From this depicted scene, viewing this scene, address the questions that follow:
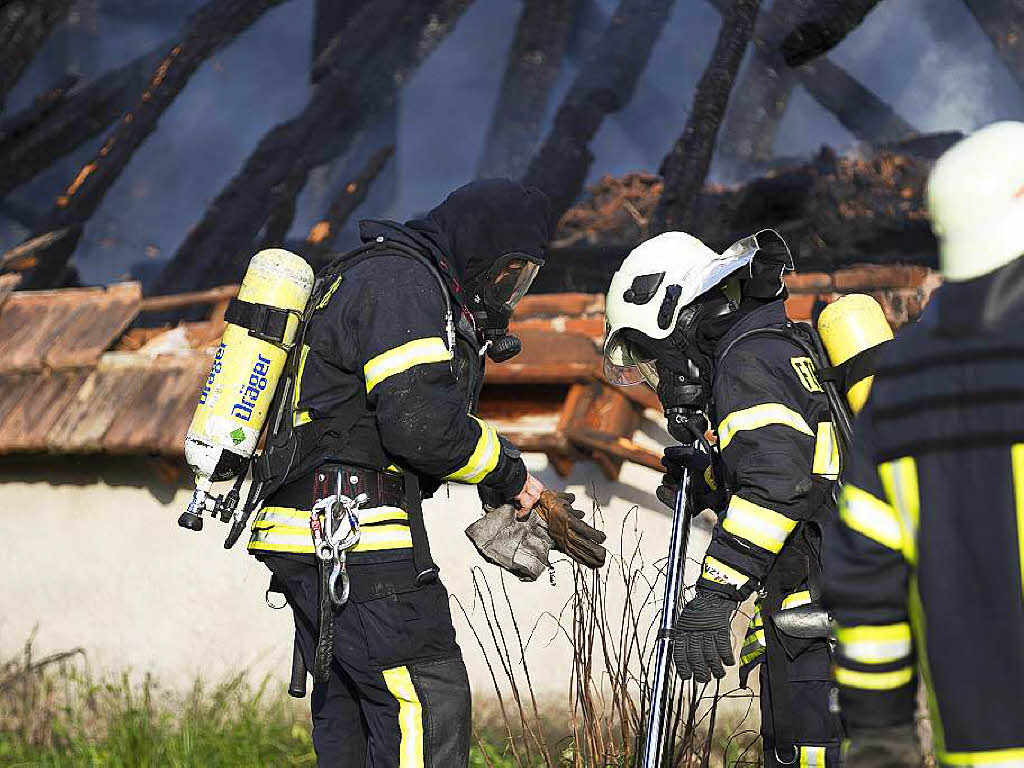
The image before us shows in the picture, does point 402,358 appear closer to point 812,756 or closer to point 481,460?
point 481,460

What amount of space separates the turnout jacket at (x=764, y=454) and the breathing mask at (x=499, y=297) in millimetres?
628

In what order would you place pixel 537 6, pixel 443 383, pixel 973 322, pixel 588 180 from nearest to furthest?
pixel 973 322
pixel 443 383
pixel 588 180
pixel 537 6

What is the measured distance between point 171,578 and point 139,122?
486cm

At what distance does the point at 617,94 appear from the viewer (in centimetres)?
820

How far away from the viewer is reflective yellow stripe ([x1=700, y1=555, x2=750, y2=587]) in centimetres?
290

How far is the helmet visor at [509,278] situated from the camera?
3.27m

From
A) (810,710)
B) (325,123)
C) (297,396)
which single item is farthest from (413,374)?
(325,123)

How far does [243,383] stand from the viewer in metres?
3.05

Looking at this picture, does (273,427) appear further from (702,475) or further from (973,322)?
(973,322)

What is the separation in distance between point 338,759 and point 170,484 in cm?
259

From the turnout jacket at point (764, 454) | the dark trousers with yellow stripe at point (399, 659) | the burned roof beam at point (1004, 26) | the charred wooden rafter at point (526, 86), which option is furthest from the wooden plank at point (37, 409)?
the burned roof beam at point (1004, 26)

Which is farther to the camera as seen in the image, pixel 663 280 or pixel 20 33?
pixel 20 33

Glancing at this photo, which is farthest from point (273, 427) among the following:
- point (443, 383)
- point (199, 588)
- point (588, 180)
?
point (588, 180)

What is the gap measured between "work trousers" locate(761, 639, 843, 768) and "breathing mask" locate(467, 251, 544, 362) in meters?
1.12
